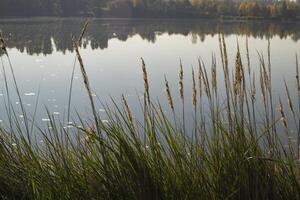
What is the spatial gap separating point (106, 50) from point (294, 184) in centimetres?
2846

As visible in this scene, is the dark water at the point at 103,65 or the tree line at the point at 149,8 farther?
the tree line at the point at 149,8

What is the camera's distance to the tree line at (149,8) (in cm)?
5975

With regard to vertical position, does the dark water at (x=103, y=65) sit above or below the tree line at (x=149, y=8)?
below

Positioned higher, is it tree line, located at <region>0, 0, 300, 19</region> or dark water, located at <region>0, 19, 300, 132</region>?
tree line, located at <region>0, 0, 300, 19</region>

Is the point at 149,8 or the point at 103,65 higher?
the point at 149,8

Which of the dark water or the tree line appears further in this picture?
the tree line

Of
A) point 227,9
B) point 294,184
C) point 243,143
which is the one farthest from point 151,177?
point 227,9

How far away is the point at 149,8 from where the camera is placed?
67.2 metres

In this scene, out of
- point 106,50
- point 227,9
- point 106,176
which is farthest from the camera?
point 227,9

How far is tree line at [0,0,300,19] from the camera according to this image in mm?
59750

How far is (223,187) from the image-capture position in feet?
6.82

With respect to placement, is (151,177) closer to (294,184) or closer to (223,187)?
(223,187)

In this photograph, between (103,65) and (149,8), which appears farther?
(149,8)

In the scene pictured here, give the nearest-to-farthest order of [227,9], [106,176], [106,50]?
1. [106,176]
2. [106,50]
3. [227,9]
